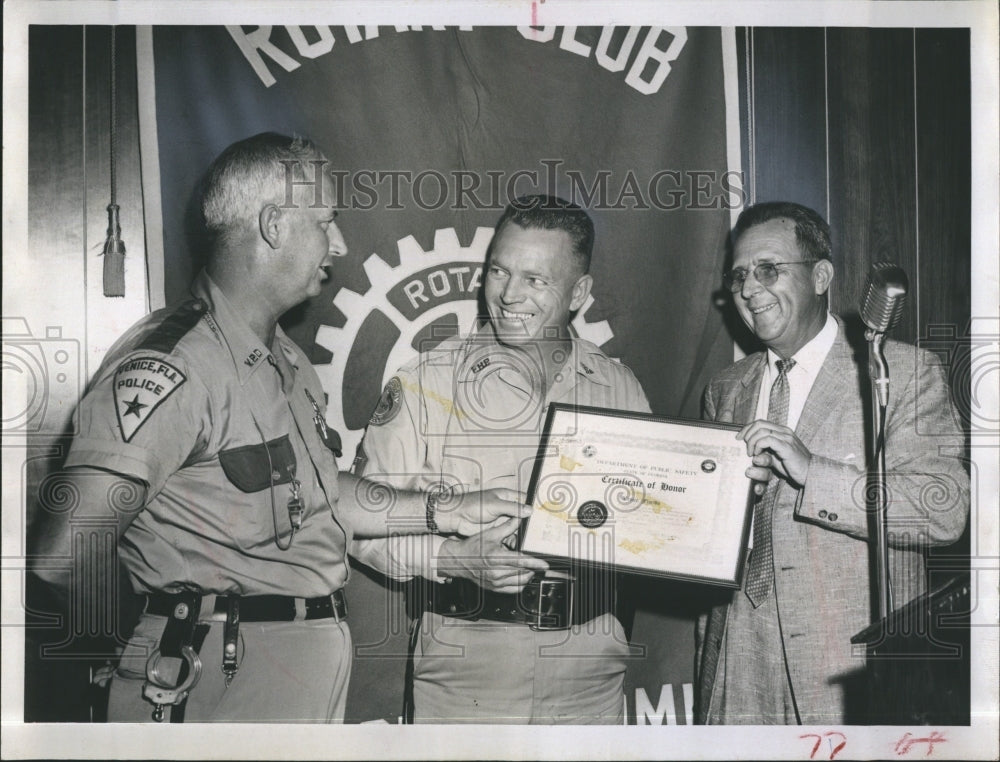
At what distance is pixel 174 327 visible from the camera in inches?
98.9

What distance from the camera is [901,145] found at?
105 inches

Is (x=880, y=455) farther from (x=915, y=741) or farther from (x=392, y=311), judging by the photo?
(x=392, y=311)

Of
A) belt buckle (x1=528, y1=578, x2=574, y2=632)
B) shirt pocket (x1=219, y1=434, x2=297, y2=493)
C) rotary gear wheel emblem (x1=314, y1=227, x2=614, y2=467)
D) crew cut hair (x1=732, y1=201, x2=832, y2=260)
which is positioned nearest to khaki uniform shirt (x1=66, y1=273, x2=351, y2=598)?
shirt pocket (x1=219, y1=434, x2=297, y2=493)

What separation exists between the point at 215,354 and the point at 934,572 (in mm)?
2077

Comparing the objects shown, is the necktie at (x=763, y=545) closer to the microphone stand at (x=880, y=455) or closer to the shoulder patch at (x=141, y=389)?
the microphone stand at (x=880, y=455)

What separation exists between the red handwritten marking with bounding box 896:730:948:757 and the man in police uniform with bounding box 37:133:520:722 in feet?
4.21

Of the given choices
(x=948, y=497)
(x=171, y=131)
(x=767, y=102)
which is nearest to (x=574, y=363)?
(x=767, y=102)

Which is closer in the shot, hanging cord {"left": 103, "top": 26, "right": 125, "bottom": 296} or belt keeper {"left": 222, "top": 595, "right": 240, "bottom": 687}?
belt keeper {"left": 222, "top": 595, "right": 240, "bottom": 687}

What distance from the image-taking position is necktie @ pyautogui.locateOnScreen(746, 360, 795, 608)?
2.51 meters

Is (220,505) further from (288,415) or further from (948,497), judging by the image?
(948,497)

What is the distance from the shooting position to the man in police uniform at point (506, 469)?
2.55m

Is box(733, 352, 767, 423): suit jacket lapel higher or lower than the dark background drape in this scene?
lower

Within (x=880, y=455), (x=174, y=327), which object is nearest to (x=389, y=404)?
(x=174, y=327)

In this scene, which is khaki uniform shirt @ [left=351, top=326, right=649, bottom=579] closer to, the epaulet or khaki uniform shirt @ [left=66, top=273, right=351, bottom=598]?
khaki uniform shirt @ [left=66, top=273, right=351, bottom=598]
